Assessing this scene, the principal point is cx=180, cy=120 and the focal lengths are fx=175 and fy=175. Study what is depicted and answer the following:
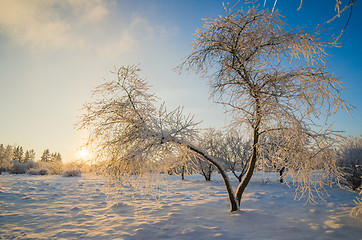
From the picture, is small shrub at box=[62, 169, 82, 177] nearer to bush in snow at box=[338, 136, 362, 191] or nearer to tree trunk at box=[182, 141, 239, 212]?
tree trunk at box=[182, 141, 239, 212]

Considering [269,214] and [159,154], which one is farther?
[269,214]

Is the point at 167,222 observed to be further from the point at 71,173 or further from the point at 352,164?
the point at 71,173

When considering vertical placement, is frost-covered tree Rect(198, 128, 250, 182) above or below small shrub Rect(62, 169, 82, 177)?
above

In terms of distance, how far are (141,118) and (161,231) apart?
2834 millimetres

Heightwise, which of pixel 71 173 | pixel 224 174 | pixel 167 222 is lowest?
pixel 167 222

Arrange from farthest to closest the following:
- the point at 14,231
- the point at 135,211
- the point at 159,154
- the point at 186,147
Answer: the point at 135,211 < the point at 186,147 < the point at 159,154 < the point at 14,231

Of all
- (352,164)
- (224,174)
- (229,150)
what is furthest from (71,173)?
(352,164)

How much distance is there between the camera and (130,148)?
4.32m

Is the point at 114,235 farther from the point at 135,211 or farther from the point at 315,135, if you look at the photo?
the point at 315,135

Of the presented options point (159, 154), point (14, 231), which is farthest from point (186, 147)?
point (14, 231)

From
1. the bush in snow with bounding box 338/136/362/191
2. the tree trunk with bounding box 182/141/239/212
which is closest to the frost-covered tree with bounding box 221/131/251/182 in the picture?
the bush in snow with bounding box 338/136/362/191

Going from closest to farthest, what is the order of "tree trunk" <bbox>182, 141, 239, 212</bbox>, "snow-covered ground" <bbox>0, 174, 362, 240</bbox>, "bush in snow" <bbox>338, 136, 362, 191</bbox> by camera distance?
1. "snow-covered ground" <bbox>0, 174, 362, 240</bbox>
2. "tree trunk" <bbox>182, 141, 239, 212</bbox>
3. "bush in snow" <bbox>338, 136, 362, 191</bbox>

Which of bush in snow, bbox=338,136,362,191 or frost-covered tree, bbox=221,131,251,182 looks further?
frost-covered tree, bbox=221,131,251,182

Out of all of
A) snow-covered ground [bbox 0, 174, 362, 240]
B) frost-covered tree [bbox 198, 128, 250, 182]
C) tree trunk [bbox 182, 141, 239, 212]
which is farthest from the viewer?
frost-covered tree [bbox 198, 128, 250, 182]
